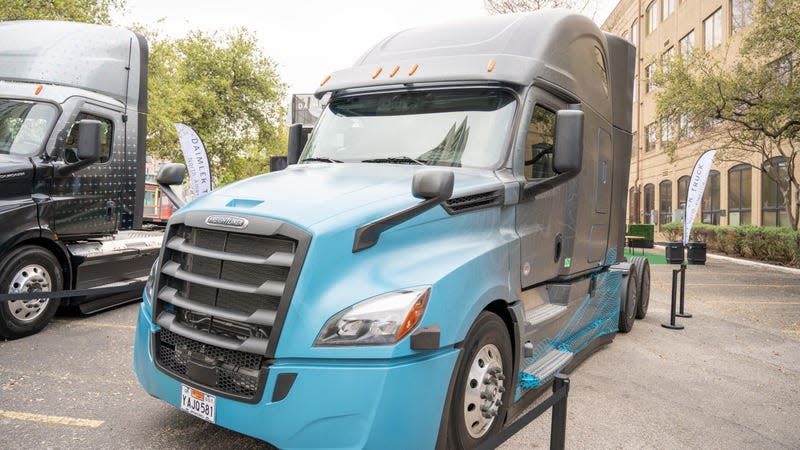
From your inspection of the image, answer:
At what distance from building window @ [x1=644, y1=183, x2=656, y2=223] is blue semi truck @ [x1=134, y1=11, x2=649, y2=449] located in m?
32.2

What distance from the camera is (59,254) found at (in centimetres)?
691

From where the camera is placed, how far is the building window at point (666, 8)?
31500 mm

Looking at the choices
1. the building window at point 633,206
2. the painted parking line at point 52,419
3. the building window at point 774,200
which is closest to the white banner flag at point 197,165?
the painted parking line at point 52,419

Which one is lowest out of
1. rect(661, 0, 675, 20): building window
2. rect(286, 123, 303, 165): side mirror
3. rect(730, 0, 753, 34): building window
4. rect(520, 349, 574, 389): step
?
rect(520, 349, 574, 389): step

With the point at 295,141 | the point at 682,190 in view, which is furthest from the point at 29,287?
the point at 682,190

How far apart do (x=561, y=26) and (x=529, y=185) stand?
173cm

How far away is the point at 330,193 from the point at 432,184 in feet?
2.09

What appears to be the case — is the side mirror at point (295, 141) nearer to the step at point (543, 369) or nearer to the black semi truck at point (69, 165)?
the black semi truck at point (69, 165)

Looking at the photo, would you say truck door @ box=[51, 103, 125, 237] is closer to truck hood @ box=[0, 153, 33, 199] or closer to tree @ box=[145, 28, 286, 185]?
truck hood @ box=[0, 153, 33, 199]

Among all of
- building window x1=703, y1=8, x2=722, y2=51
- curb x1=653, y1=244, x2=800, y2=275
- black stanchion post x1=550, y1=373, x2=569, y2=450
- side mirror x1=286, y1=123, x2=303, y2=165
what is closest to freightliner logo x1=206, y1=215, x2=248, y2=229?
black stanchion post x1=550, y1=373, x2=569, y2=450

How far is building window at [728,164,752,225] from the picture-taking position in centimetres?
2320

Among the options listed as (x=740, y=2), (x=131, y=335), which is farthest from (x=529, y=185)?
(x=740, y=2)

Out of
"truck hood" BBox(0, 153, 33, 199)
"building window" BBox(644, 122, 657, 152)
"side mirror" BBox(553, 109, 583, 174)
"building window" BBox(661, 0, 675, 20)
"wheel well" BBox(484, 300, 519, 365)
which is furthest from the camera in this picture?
"building window" BBox(644, 122, 657, 152)

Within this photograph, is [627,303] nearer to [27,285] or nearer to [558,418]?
[558,418]
